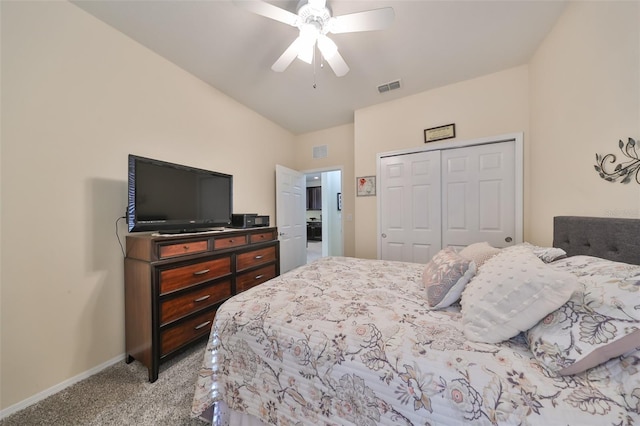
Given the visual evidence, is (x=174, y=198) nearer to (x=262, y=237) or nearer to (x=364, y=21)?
(x=262, y=237)

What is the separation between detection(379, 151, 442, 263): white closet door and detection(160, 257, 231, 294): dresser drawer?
2.06 metres

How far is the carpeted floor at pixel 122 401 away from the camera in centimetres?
124

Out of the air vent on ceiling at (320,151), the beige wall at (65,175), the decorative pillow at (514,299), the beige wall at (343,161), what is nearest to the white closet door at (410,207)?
the beige wall at (343,161)

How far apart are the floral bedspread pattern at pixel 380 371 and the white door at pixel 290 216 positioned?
220 cm

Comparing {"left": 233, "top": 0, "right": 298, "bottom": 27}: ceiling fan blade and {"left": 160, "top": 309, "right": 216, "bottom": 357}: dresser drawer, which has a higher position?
{"left": 233, "top": 0, "right": 298, "bottom": 27}: ceiling fan blade

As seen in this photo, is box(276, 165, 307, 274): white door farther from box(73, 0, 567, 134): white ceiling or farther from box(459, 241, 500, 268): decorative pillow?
box(459, 241, 500, 268): decorative pillow

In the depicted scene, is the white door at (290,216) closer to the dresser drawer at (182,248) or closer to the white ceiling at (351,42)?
the white ceiling at (351,42)

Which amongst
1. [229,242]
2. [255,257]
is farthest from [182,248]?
[255,257]

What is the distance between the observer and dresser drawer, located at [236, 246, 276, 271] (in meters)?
2.18

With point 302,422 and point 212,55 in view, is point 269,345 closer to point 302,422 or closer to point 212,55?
point 302,422

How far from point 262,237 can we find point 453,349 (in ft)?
6.89

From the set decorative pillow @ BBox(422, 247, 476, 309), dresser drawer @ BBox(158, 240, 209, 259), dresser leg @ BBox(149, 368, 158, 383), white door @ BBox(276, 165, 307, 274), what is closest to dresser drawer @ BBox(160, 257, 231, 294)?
dresser drawer @ BBox(158, 240, 209, 259)

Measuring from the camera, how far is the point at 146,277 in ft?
5.07

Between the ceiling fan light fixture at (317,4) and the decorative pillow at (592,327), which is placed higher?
the ceiling fan light fixture at (317,4)
